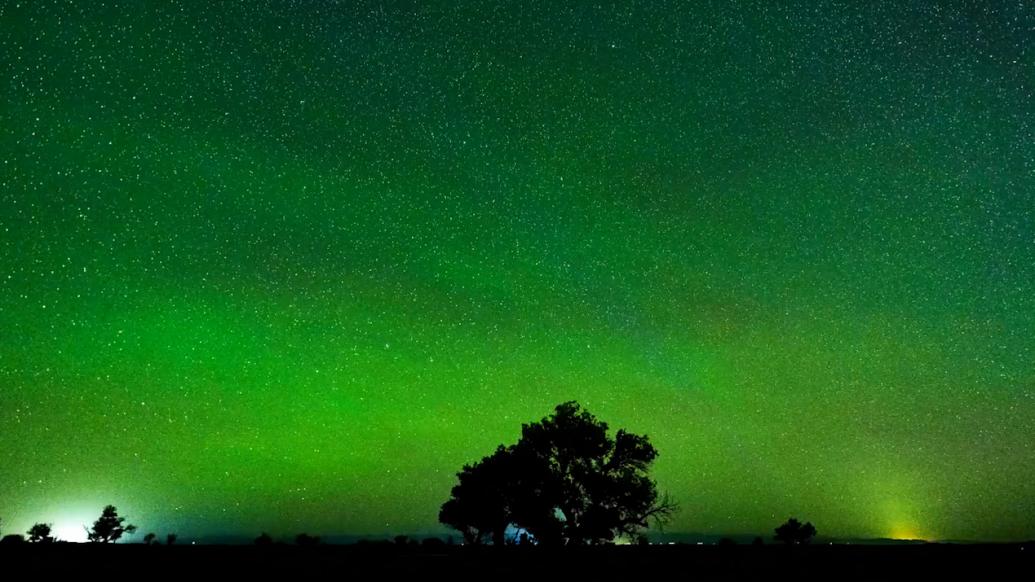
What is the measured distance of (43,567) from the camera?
13906 mm

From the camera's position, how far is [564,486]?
4112cm

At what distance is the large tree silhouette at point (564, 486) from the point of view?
130 feet

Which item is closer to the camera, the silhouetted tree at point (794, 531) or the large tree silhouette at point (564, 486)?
the large tree silhouette at point (564, 486)

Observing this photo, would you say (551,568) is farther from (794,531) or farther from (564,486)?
(794,531)

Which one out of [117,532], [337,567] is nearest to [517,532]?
[337,567]

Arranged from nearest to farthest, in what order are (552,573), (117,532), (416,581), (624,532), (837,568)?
(416,581)
(552,573)
(837,568)
(624,532)
(117,532)

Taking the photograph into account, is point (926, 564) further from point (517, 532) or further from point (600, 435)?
point (517, 532)

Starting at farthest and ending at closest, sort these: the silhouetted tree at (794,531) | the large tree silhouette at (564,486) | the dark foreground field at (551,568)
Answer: the silhouetted tree at (794,531), the large tree silhouette at (564,486), the dark foreground field at (551,568)

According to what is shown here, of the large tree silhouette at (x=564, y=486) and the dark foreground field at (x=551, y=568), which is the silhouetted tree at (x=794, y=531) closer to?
the large tree silhouette at (x=564, y=486)

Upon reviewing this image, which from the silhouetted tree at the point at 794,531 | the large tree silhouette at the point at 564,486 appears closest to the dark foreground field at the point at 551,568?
the large tree silhouette at the point at 564,486

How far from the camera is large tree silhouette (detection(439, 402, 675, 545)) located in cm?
3953

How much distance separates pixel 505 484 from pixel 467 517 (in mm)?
5266

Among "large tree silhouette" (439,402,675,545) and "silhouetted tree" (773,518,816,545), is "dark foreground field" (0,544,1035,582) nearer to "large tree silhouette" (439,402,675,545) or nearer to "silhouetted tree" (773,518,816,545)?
"large tree silhouette" (439,402,675,545)

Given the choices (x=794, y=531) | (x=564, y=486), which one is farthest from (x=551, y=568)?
(x=794, y=531)
